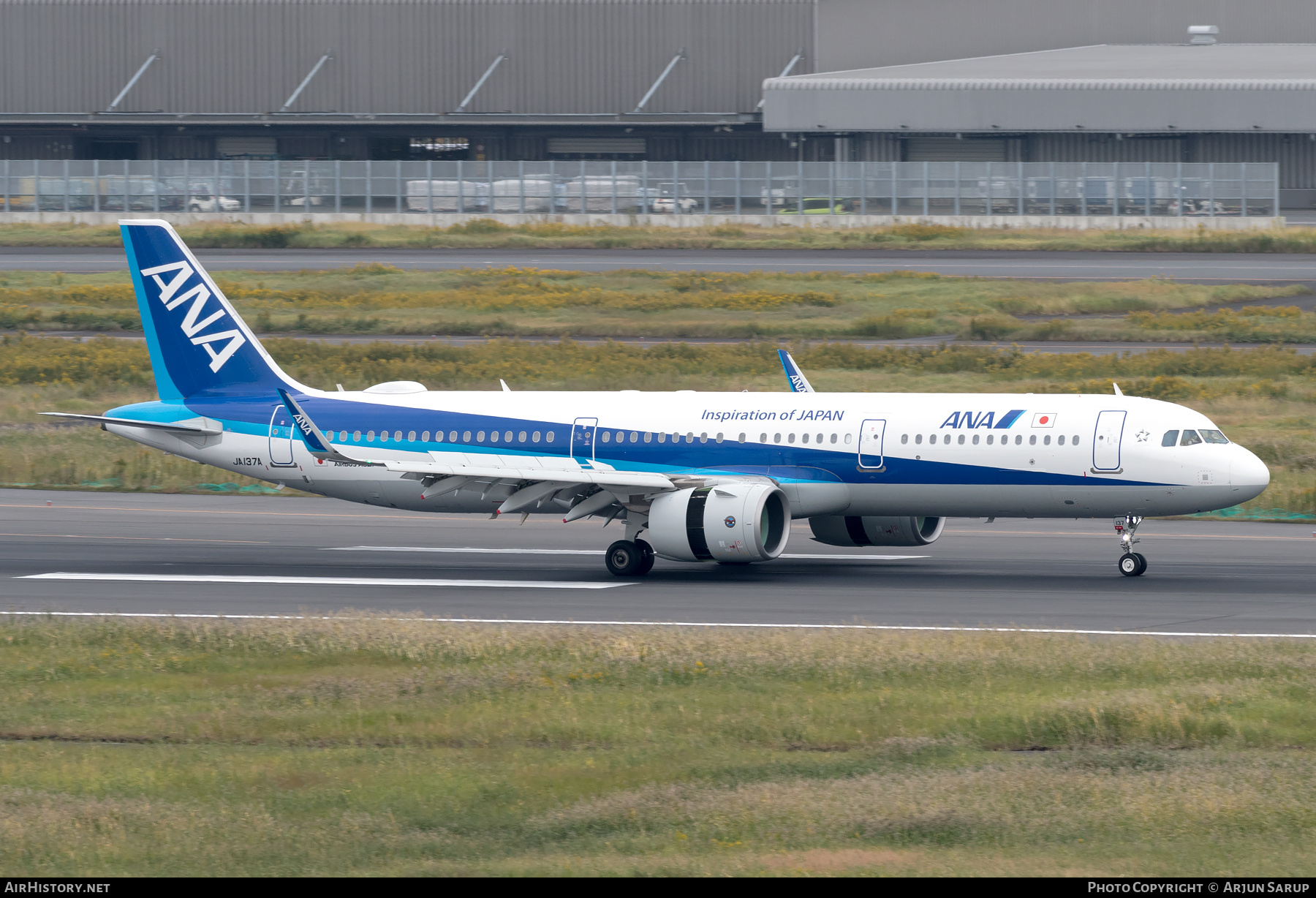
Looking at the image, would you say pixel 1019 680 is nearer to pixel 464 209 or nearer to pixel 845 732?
pixel 845 732

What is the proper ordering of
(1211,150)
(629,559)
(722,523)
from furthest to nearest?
(1211,150), (629,559), (722,523)

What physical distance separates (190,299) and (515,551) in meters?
8.98

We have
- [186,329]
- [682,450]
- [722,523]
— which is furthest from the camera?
[186,329]

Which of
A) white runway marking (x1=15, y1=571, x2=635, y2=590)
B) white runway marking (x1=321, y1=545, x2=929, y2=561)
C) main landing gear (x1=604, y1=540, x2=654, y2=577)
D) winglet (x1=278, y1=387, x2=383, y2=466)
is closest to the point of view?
white runway marking (x1=15, y1=571, x2=635, y2=590)

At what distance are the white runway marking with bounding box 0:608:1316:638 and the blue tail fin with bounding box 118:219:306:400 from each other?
30.7 feet

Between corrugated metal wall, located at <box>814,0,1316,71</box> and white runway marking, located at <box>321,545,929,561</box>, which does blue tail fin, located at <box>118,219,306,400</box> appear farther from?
corrugated metal wall, located at <box>814,0,1316,71</box>

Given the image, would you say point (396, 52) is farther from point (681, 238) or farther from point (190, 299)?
point (190, 299)

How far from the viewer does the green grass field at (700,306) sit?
68.1 m

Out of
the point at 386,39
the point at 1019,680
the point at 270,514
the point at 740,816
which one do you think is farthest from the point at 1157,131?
the point at 740,816

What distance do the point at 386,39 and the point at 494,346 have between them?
191 ft

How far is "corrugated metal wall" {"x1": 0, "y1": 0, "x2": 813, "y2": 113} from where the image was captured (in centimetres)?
11431

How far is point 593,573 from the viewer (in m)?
34.2

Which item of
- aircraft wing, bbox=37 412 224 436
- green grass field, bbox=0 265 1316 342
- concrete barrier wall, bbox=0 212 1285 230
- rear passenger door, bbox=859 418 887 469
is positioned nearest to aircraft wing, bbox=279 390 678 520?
aircraft wing, bbox=37 412 224 436

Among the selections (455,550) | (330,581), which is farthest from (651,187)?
(330,581)
